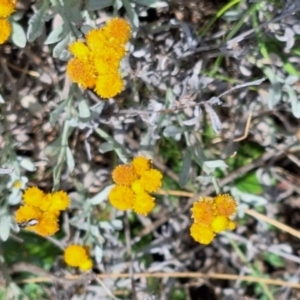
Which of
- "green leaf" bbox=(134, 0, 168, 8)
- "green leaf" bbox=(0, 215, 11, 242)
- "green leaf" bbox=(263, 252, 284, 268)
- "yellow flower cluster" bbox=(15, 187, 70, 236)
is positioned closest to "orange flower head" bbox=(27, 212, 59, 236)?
"yellow flower cluster" bbox=(15, 187, 70, 236)

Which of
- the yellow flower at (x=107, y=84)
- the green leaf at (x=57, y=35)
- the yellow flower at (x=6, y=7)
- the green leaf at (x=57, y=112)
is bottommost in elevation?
the green leaf at (x=57, y=112)

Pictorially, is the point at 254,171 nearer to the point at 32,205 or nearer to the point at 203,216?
the point at 203,216

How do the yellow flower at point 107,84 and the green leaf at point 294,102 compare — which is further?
the green leaf at point 294,102

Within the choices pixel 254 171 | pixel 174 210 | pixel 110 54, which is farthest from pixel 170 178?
pixel 110 54

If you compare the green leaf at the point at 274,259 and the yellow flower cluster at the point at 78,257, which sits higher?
the yellow flower cluster at the point at 78,257

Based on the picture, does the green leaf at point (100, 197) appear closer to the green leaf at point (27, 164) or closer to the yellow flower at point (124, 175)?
the green leaf at point (27, 164)

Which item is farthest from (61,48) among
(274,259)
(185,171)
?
(274,259)

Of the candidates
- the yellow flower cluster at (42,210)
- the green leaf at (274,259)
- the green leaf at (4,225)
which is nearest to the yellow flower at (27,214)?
the yellow flower cluster at (42,210)

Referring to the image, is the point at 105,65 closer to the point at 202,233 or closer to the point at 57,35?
the point at 57,35
